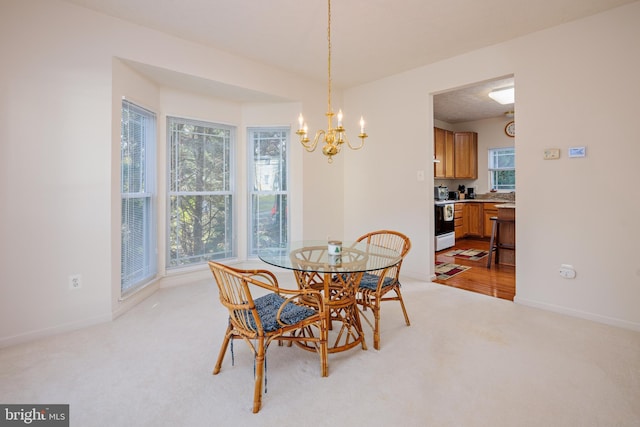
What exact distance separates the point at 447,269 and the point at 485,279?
60 centimetres

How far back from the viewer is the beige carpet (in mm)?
1610

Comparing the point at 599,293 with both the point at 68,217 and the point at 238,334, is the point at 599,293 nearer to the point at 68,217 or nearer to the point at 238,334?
the point at 238,334

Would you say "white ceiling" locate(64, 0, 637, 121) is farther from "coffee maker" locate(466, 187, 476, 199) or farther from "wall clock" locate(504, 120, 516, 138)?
"coffee maker" locate(466, 187, 476, 199)

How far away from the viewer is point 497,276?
415 centimetres

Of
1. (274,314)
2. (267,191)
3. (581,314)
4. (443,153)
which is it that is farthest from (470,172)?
(274,314)

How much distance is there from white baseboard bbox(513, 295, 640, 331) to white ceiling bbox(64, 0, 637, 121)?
8.60 feet

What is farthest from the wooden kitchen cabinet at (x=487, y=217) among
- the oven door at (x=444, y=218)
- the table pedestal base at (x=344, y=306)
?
the table pedestal base at (x=344, y=306)

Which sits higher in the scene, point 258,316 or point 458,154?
point 458,154

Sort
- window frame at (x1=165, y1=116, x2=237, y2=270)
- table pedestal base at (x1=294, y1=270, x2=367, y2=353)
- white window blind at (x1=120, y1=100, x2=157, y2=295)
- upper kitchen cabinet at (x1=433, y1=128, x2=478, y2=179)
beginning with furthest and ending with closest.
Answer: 1. upper kitchen cabinet at (x1=433, y1=128, x2=478, y2=179)
2. window frame at (x1=165, y1=116, x2=237, y2=270)
3. white window blind at (x1=120, y1=100, x2=157, y2=295)
4. table pedestal base at (x1=294, y1=270, x2=367, y2=353)

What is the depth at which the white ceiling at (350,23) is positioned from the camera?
2607 mm

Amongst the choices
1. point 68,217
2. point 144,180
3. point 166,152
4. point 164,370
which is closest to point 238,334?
point 164,370

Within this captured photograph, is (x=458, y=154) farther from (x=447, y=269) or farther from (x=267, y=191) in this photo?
(x=267, y=191)

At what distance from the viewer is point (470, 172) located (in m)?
7.07

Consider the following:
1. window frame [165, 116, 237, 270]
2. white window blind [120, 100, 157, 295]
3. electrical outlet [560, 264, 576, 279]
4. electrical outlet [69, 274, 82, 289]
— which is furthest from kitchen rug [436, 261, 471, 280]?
electrical outlet [69, 274, 82, 289]
